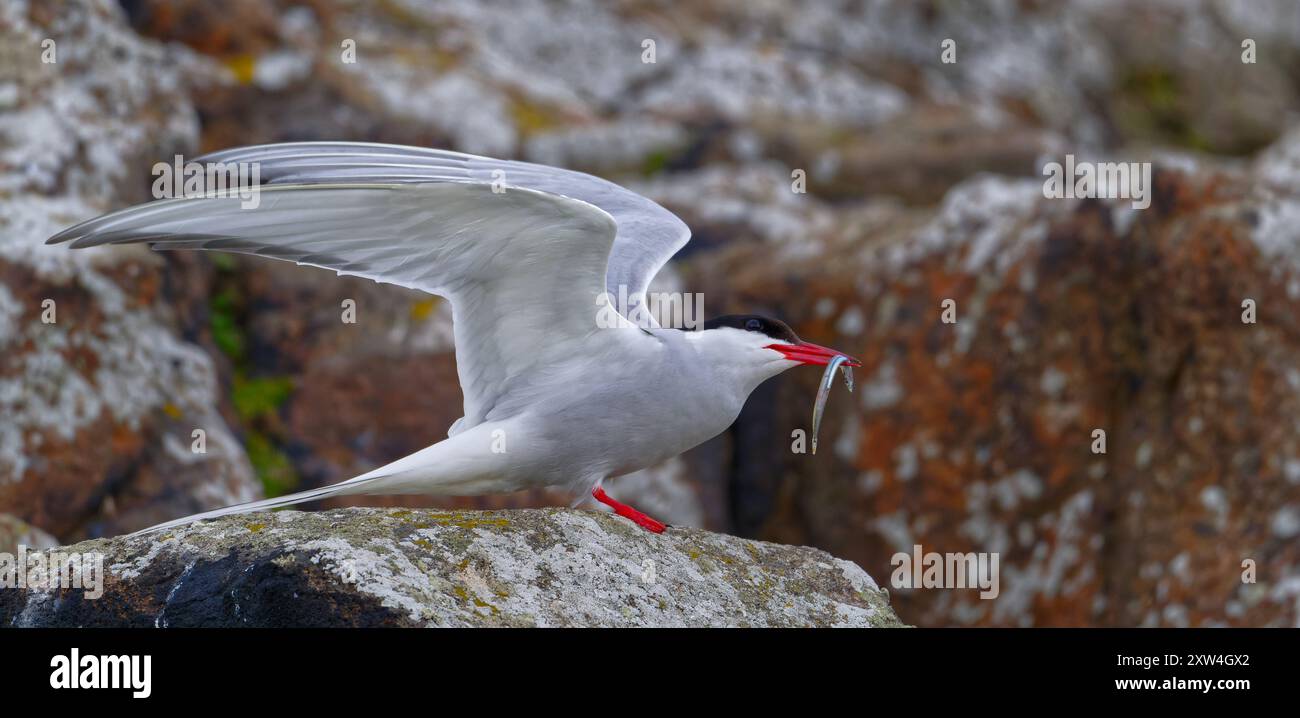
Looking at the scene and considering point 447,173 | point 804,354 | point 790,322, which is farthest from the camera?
point 790,322

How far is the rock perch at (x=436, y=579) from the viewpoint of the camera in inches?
175

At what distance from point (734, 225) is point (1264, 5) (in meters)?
12.0

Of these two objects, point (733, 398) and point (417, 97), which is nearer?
point (733, 398)

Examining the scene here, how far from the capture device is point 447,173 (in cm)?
491

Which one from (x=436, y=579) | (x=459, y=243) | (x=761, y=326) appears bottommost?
(x=436, y=579)

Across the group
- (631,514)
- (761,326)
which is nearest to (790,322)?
(761,326)

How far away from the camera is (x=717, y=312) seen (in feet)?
34.4

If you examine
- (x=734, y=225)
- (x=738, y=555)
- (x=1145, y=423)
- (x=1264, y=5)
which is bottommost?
(x=738, y=555)

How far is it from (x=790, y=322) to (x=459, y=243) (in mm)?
5572

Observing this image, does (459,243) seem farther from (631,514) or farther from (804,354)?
(804,354)

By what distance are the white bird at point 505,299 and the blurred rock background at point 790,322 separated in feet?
10.5

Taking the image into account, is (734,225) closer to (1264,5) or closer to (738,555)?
(738,555)

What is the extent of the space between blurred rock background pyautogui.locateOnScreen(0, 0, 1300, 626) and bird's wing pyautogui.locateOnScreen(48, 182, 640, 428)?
326cm

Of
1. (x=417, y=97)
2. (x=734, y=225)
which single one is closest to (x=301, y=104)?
(x=417, y=97)
